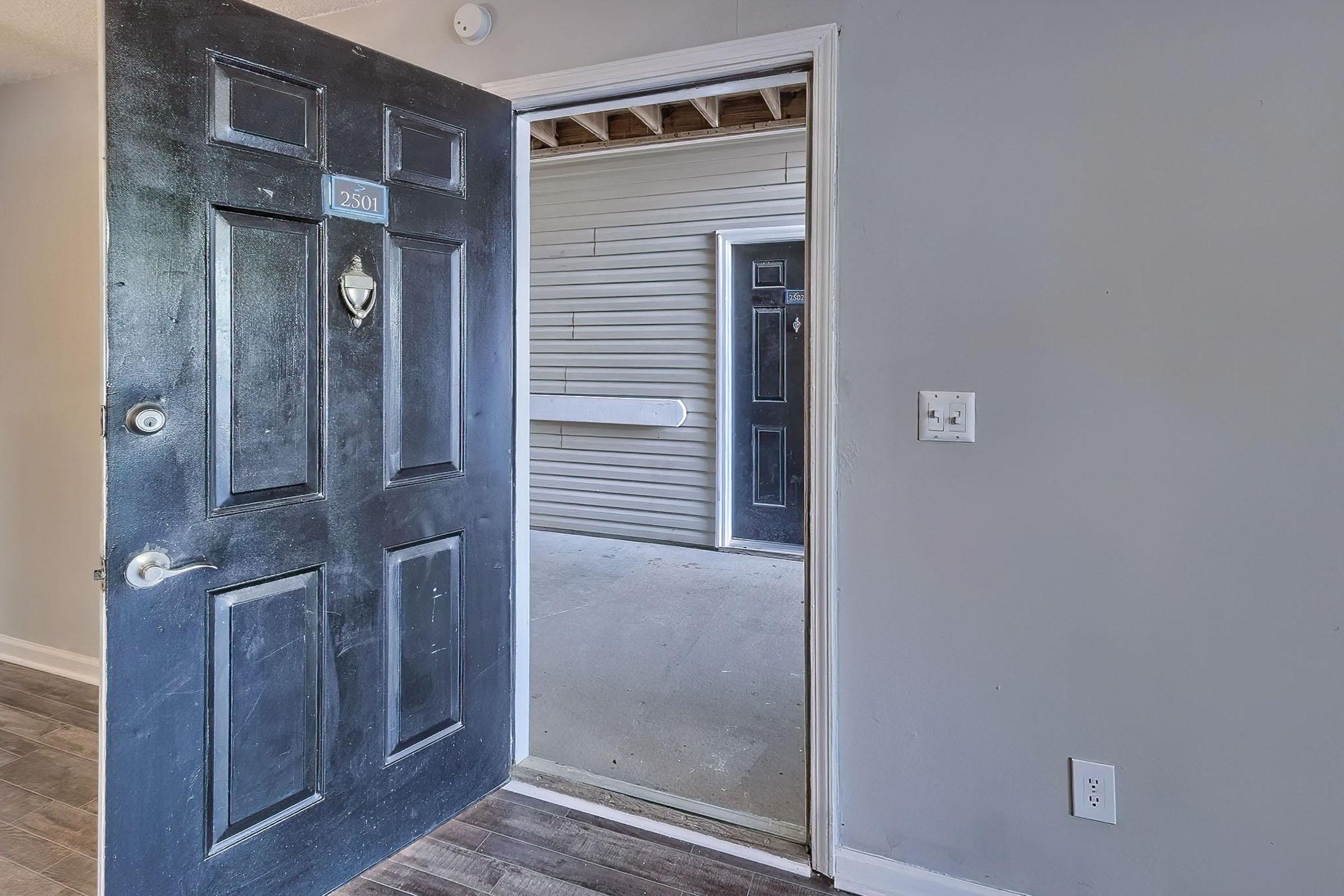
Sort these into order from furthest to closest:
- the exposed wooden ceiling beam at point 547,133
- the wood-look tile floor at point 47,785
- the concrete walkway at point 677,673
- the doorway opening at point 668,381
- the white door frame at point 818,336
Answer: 1. the exposed wooden ceiling beam at point 547,133
2. the doorway opening at point 668,381
3. the concrete walkway at point 677,673
4. the wood-look tile floor at point 47,785
5. the white door frame at point 818,336

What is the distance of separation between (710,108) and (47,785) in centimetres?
446

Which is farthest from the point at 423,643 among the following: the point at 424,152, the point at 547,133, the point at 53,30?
the point at 547,133

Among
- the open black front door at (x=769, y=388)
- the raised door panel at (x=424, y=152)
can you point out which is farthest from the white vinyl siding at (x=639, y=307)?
the raised door panel at (x=424, y=152)

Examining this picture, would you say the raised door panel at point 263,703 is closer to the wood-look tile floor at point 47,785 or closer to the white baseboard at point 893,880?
the wood-look tile floor at point 47,785

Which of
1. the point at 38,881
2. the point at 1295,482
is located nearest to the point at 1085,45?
the point at 1295,482

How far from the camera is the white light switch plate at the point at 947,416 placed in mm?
1775

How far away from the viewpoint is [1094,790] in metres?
1.68

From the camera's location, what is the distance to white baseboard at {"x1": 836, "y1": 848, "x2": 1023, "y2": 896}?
1802 mm

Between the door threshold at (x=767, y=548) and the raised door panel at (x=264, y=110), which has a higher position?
the raised door panel at (x=264, y=110)

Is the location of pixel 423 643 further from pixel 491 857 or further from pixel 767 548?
pixel 767 548

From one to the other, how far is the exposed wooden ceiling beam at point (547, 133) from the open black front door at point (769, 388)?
1.53 m

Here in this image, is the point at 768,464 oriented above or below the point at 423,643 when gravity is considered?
above

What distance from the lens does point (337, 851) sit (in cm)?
185

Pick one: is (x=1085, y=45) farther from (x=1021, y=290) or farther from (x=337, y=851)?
(x=337, y=851)
